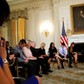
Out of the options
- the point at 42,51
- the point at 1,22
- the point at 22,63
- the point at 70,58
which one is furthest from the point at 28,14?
the point at 1,22

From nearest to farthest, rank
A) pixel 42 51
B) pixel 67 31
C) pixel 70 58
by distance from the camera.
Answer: pixel 42 51 < pixel 70 58 < pixel 67 31

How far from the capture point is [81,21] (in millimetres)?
11664

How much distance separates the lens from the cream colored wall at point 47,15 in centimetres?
1181

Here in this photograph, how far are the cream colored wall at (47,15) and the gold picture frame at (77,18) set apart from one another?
202 millimetres

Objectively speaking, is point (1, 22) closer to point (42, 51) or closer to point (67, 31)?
point (42, 51)

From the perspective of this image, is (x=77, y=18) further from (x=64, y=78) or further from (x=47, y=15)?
(x=64, y=78)

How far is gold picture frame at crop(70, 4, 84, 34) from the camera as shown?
11.6 metres

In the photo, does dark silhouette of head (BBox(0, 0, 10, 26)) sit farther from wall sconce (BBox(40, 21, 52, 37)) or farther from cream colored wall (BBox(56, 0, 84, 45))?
wall sconce (BBox(40, 21, 52, 37))

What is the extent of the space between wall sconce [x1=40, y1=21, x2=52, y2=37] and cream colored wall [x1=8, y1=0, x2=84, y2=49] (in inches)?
7.4

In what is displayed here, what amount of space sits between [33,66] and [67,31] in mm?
6383

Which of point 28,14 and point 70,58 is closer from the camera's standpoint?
point 70,58

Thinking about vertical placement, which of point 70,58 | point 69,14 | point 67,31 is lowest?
point 70,58

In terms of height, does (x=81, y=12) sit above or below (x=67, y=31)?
above

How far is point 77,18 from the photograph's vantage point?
11750 mm
